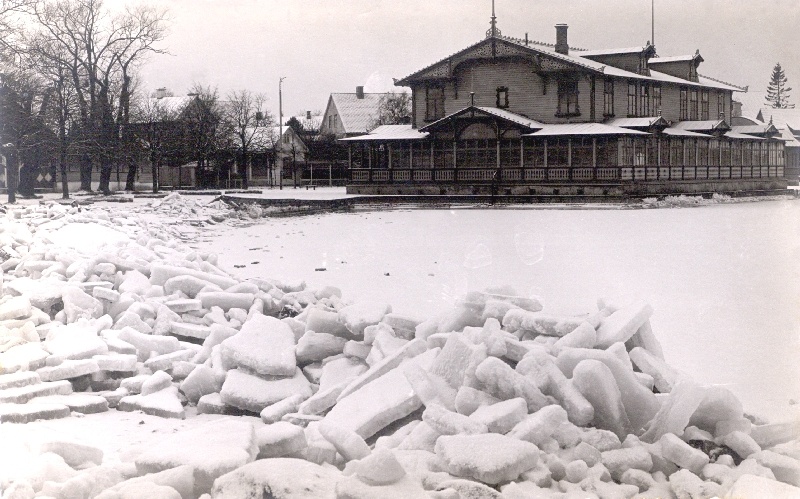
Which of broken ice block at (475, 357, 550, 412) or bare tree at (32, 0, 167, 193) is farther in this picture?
bare tree at (32, 0, 167, 193)

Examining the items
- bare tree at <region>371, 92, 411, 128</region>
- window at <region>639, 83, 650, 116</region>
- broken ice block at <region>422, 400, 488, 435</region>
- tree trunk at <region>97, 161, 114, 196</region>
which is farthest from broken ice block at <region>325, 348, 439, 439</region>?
bare tree at <region>371, 92, 411, 128</region>

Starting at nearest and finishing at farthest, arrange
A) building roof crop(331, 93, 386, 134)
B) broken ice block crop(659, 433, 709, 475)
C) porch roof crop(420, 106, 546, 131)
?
broken ice block crop(659, 433, 709, 475) < building roof crop(331, 93, 386, 134) < porch roof crop(420, 106, 546, 131)

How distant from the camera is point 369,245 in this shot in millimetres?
11062

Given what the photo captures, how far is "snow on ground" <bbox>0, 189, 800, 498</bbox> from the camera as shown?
11.0 ft

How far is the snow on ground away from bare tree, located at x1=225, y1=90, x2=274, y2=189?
2022 mm

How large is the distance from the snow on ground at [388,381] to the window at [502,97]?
1666 cm

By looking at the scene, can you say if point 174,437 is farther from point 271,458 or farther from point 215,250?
point 215,250

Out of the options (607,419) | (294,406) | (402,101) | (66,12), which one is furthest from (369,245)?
(402,101)

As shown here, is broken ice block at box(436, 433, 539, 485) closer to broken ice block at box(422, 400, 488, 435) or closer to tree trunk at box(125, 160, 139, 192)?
broken ice block at box(422, 400, 488, 435)

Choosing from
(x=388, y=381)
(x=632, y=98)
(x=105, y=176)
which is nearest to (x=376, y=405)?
(x=388, y=381)

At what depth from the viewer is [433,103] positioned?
27391mm

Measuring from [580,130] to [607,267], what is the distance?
638 inches

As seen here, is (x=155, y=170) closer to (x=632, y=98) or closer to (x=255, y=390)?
(x=255, y=390)

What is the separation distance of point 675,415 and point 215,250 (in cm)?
826
